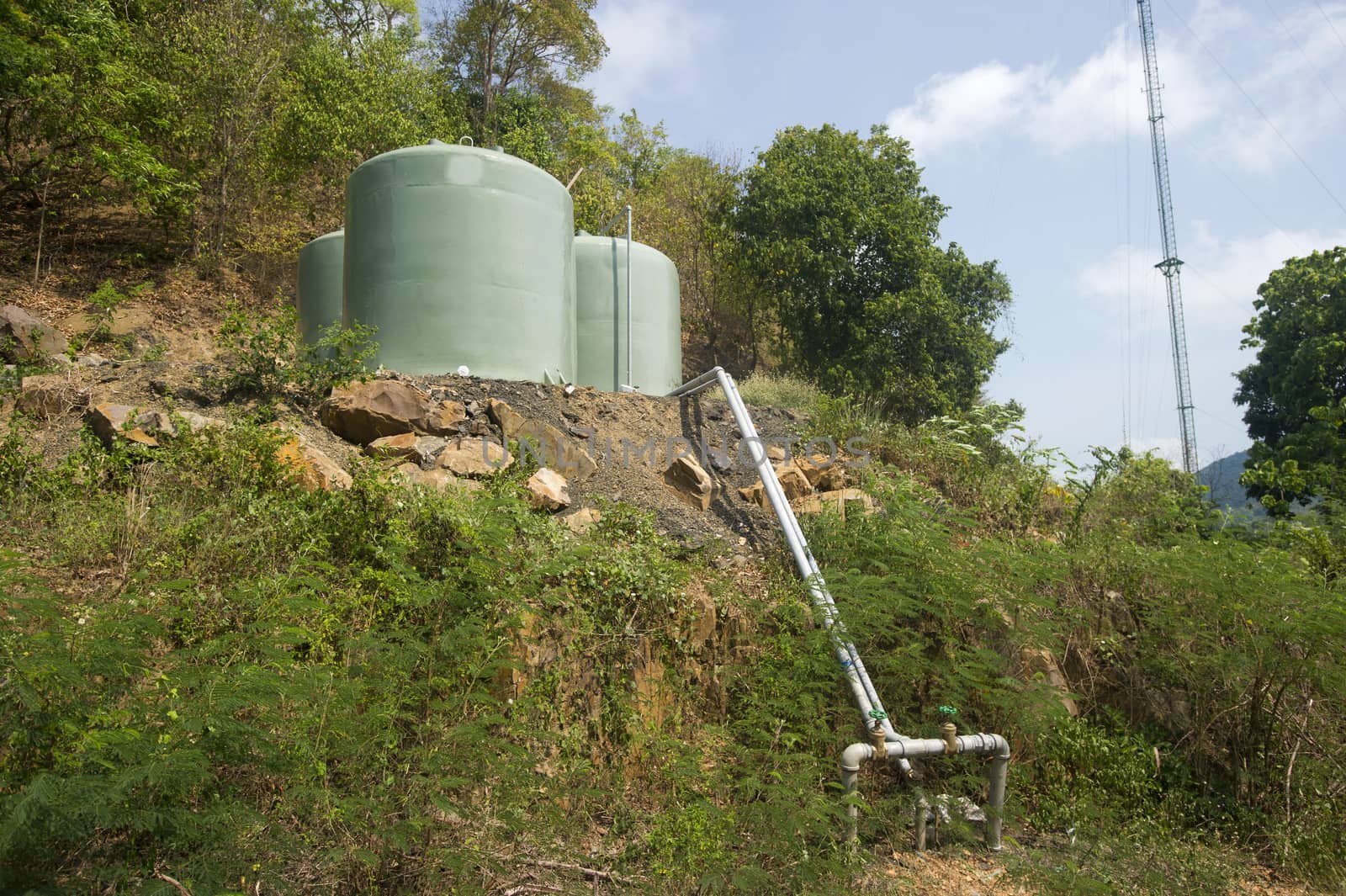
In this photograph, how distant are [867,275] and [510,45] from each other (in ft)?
47.4

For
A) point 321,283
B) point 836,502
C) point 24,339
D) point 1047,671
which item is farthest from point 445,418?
point 321,283

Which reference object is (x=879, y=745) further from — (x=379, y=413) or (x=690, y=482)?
(x=379, y=413)

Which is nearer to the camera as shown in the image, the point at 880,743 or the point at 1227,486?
the point at 880,743

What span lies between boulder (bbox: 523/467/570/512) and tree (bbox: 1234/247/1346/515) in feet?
50.9

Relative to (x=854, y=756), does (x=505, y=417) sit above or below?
above

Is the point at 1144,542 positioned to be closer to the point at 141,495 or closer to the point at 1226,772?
the point at 1226,772

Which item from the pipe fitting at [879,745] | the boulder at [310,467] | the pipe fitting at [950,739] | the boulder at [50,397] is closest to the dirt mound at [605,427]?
the boulder at [50,397]

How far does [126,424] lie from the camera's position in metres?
6.39

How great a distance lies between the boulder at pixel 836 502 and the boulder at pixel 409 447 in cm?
346

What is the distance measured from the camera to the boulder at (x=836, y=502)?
754 cm

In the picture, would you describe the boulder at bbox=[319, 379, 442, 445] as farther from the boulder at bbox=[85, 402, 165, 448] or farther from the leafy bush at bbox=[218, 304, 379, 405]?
the boulder at bbox=[85, 402, 165, 448]

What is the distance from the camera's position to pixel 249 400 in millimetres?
7535

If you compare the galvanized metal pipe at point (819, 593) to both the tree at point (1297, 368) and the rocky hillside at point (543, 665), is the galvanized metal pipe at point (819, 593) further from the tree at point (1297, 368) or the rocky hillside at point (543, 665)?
the tree at point (1297, 368)

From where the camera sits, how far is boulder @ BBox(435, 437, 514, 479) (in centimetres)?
715
